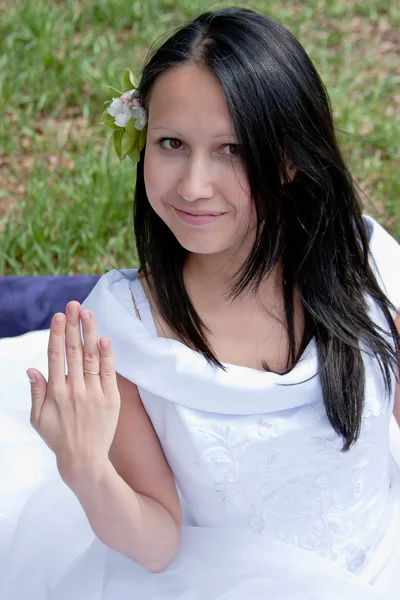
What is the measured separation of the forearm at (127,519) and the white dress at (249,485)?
0.42ft

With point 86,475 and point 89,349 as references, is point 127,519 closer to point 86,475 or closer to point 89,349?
point 86,475

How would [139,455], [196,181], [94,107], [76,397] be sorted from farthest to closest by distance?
[94,107]
[139,455]
[196,181]
[76,397]

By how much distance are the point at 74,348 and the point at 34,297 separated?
1.43 m

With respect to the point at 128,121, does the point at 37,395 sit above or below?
below

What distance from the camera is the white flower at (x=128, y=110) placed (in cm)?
169

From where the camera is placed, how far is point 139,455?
5.40 feet

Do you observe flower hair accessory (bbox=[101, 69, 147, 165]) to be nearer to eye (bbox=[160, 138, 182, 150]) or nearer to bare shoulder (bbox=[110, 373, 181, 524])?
eye (bbox=[160, 138, 182, 150])

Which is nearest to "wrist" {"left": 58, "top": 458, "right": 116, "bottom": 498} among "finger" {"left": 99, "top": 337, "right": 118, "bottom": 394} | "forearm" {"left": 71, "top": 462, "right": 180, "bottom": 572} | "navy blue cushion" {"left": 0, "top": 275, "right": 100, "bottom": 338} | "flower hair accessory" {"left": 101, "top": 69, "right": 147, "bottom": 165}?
"forearm" {"left": 71, "top": 462, "right": 180, "bottom": 572}

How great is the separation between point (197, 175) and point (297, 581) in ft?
2.73

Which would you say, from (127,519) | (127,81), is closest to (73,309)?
(127,519)

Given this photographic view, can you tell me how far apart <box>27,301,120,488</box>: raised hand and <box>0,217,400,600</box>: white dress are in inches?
10.7

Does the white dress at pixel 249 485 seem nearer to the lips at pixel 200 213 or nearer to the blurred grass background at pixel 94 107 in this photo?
the lips at pixel 200 213

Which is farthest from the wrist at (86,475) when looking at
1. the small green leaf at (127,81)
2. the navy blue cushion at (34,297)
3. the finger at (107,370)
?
the navy blue cushion at (34,297)

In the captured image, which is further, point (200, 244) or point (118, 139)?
point (118, 139)
